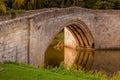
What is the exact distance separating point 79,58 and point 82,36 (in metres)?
5.68

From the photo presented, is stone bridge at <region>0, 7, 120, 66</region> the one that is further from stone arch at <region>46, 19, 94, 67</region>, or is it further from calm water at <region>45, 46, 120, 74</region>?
calm water at <region>45, 46, 120, 74</region>

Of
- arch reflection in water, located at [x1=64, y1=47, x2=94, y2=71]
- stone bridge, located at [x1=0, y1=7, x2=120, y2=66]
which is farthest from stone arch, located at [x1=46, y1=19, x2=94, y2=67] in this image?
arch reflection in water, located at [x1=64, y1=47, x2=94, y2=71]

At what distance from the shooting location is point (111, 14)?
41.2 m

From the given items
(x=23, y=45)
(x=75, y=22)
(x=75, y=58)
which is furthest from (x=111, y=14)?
(x=23, y=45)

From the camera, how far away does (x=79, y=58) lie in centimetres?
3619

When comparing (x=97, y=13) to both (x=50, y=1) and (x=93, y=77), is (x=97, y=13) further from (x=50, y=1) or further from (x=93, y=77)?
(x=93, y=77)

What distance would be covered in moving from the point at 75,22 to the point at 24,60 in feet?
→ 44.4

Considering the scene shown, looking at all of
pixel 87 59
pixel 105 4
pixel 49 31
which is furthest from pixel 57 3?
pixel 49 31

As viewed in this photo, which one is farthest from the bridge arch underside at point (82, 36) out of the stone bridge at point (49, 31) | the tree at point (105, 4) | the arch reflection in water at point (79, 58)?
the tree at point (105, 4)

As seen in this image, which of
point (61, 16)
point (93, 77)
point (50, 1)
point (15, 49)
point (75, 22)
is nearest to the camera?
point (93, 77)

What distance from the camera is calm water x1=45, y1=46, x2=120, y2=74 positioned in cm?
3209

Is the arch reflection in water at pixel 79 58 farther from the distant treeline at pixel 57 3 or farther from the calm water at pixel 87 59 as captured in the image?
the distant treeline at pixel 57 3

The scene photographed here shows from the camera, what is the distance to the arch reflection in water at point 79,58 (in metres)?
33.2

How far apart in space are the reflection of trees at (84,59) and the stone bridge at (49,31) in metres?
2.58
